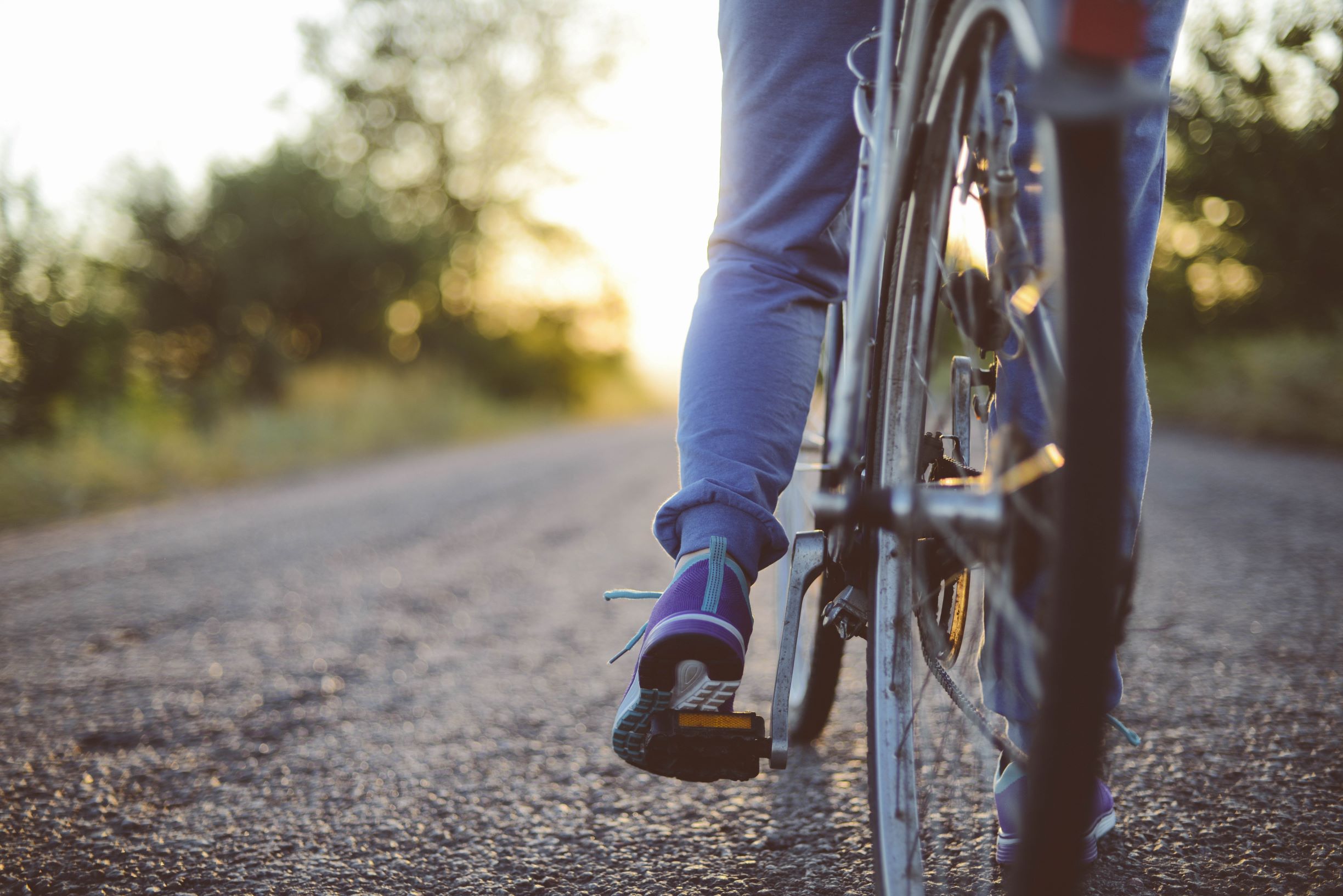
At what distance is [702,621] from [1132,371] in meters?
0.55

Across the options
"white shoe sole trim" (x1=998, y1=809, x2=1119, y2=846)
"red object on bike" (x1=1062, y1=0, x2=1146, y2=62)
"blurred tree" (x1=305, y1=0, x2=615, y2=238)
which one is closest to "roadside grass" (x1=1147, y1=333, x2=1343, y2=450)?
"white shoe sole trim" (x1=998, y1=809, x2=1119, y2=846)

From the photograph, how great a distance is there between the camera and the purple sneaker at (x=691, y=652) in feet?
3.15

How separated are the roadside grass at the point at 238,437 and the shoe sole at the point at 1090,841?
524 centimetres

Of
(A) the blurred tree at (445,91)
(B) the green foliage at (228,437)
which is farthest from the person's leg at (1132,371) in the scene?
(A) the blurred tree at (445,91)

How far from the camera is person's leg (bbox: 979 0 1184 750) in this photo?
2.93 feet

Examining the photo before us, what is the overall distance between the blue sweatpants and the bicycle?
0.08 metres

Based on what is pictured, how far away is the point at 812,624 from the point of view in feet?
5.31

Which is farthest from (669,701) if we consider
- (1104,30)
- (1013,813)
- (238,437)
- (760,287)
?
(238,437)

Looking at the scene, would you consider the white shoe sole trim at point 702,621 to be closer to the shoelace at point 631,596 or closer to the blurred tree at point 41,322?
the shoelace at point 631,596

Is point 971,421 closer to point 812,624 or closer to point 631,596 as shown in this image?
point 631,596

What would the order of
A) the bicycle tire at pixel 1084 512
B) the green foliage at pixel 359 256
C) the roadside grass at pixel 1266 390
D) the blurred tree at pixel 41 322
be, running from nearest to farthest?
the bicycle tire at pixel 1084 512
the roadside grass at pixel 1266 390
the blurred tree at pixel 41 322
the green foliage at pixel 359 256

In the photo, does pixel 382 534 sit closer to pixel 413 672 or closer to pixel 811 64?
pixel 413 672

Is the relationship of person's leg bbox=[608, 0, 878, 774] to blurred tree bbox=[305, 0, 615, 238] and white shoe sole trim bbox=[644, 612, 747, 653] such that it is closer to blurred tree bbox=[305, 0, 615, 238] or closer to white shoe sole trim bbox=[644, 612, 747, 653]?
white shoe sole trim bbox=[644, 612, 747, 653]

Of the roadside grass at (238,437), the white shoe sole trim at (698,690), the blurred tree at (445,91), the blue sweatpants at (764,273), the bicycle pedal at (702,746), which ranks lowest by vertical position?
the roadside grass at (238,437)
